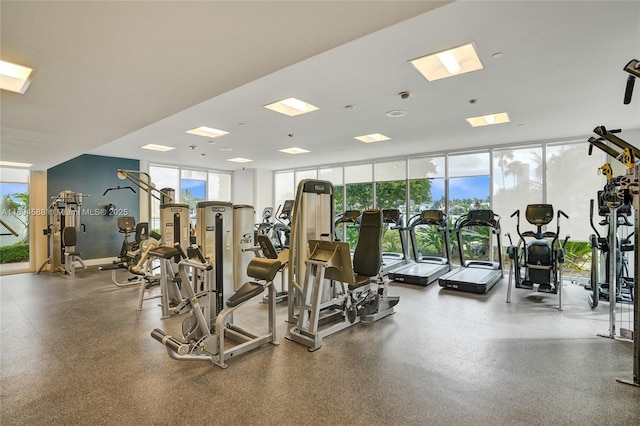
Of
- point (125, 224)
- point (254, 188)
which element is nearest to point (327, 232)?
point (125, 224)

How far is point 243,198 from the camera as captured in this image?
1233cm

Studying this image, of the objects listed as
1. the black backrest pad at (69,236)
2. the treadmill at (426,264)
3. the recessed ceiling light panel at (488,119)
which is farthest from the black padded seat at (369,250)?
the black backrest pad at (69,236)

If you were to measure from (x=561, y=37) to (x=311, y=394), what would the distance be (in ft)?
12.8

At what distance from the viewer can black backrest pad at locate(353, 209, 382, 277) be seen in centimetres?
407

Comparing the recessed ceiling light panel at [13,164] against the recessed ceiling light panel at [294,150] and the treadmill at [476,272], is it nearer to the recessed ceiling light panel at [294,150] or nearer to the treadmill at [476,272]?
the recessed ceiling light panel at [294,150]

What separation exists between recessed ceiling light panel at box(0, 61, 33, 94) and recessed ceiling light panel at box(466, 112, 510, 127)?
19.5ft

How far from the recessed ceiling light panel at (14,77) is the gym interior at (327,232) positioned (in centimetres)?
4

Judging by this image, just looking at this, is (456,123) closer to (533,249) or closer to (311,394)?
(533,249)

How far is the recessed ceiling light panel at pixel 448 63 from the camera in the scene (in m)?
3.34

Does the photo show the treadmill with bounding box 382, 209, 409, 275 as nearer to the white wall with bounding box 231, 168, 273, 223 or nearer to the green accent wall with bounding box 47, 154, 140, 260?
the white wall with bounding box 231, 168, 273, 223

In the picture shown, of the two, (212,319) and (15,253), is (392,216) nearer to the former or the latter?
(212,319)

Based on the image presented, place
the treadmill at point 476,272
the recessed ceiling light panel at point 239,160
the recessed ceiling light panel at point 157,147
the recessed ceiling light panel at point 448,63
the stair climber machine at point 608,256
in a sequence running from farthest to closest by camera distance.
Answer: the recessed ceiling light panel at point 239,160 < the recessed ceiling light panel at point 157,147 < the treadmill at point 476,272 < the stair climber machine at point 608,256 < the recessed ceiling light panel at point 448,63

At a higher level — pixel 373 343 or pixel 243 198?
pixel 243 198

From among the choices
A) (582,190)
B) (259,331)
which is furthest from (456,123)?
(259,331)
